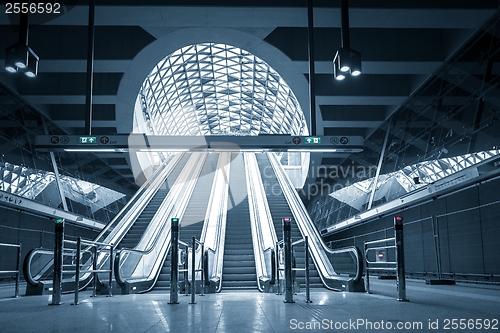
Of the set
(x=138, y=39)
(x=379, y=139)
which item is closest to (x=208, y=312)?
(x=138, y=39)

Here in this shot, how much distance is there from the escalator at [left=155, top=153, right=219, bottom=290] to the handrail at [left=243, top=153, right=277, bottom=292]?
2037 millimetres

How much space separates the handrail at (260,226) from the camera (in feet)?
40.4

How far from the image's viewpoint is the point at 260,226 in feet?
50.1

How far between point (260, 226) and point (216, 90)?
2297 centimetres

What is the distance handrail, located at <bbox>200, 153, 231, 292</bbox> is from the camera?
1214cm

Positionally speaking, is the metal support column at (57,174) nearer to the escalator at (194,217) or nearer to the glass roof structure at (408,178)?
the escalator at (194,217)

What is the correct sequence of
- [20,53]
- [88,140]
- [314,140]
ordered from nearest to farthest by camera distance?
[20,53] < [88,140] < [314,140]

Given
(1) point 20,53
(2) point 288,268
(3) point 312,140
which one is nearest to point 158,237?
(3) point 312,140

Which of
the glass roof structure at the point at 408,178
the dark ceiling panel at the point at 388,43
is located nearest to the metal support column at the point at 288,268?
the glass roof structure at the point at 408,178

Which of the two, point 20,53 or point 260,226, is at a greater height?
point 20,53

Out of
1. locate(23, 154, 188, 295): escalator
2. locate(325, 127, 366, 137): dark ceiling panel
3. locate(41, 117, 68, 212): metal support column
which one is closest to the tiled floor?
locate(23, 154, 188, 295): escalator

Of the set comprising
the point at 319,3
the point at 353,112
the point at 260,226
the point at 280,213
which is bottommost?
the point at 260,226

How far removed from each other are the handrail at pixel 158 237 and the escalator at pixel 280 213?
3.85m

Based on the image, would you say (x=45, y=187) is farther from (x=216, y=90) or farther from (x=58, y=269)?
(x=216, y=90)
